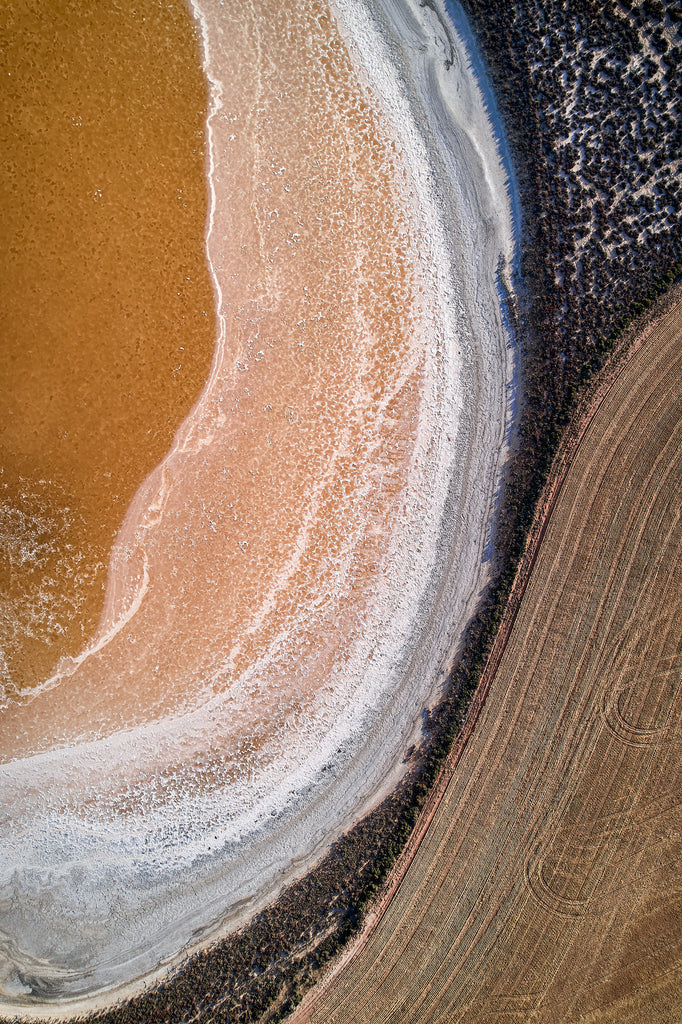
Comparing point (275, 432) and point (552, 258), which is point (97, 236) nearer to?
point (275, 432)

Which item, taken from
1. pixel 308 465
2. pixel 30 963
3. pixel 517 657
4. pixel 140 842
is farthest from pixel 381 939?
pixel 308 465

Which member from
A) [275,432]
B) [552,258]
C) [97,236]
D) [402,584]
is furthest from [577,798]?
[97,236]

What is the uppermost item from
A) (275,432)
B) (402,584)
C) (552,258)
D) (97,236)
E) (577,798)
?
(97,236)

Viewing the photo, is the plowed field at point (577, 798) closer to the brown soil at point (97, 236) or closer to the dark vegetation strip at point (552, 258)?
the dark vegetation strip at point (552, 258)

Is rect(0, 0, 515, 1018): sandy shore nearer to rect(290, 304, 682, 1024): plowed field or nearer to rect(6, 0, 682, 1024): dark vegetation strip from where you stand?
rect(6, 0, 682, 1024): dark vegetation strip

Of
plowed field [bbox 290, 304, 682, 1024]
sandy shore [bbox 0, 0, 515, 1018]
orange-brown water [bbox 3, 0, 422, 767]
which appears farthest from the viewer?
orange-brown water [bbox 3, 0, 422, 767]

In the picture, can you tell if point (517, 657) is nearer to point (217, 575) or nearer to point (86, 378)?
point (217, 575)

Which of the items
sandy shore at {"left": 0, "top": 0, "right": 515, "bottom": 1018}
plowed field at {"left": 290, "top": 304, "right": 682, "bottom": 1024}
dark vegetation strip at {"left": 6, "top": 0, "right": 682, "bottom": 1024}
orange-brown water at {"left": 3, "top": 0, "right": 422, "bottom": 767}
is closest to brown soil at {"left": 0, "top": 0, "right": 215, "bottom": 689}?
orange-brown water at {"left": 3, "top": 0, "right": 422, "bottom": 767}
